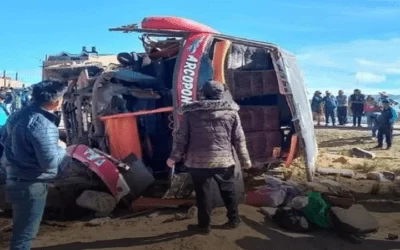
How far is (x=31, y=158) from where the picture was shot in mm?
4344

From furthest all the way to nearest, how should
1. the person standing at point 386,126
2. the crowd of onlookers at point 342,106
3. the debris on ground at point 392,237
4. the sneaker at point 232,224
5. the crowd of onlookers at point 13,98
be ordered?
the crowd of onlookers at point 342,106 < the person standing at point 386,126 < the crowd of onlookers at point 13,98 < the debris on ground at point 392,237 < the sneaker at point 232,224

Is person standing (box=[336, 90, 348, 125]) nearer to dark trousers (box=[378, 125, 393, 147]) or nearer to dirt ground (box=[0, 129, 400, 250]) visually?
dark trousers (box=[378, 125, 393, 147])

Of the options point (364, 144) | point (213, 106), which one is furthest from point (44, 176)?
point (364, 144)

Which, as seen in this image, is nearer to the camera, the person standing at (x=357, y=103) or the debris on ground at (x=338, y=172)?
the debris on ground at (x=338, y=172)

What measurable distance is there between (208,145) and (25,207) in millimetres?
2095

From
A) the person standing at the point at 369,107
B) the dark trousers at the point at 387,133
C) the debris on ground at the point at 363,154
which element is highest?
the person standing at the point at 369,107

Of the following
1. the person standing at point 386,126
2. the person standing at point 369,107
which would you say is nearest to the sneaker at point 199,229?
the person standing at point 386,126

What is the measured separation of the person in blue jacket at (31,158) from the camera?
4.29m

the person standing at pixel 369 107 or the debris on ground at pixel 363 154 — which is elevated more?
the person standing at pixel 369 107

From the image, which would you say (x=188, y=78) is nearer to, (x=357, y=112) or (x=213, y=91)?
(x=213, y=91)

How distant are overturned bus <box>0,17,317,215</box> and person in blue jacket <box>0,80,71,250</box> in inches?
113

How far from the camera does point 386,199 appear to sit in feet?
27.0

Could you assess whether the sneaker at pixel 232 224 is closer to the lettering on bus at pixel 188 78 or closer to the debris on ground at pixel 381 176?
the lettering on bus at pixel 188 78

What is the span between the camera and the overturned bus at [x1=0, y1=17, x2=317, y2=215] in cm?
756
